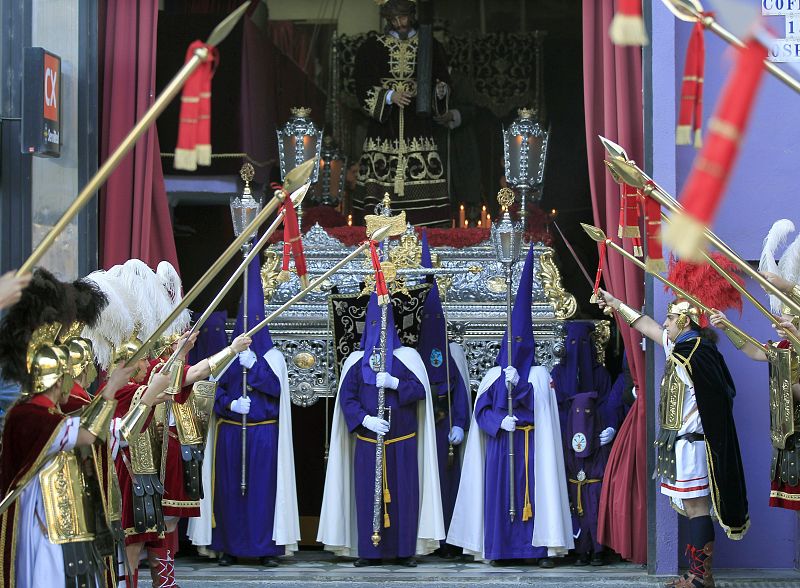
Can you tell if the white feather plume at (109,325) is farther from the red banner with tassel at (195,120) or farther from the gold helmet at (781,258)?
the gold helmet at (781,258)

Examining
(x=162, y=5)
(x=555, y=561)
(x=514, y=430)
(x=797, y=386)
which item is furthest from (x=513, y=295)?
(x=162, y=5)

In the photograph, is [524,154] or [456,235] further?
[456,235]

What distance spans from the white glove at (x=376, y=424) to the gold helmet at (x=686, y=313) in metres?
2.10

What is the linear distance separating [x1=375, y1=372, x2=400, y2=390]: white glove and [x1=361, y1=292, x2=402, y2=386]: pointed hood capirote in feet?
0.26

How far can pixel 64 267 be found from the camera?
9.23 metres

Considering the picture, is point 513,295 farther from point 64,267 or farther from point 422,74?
point 64,267

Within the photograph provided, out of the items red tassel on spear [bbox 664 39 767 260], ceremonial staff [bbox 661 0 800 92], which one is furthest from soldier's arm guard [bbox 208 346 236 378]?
red tassel on spear [bbox 664 39 767 260]

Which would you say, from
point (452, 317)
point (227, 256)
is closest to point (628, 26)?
point (227, 256)

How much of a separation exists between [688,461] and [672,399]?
0.40 metres

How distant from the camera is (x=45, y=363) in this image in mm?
5797

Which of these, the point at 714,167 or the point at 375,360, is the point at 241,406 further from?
the point at 714,167

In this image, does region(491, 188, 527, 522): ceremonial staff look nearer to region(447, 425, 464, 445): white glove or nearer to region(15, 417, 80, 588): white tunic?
region(447, 425, 464, 445): white glove

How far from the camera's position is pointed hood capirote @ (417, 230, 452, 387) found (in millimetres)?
9781

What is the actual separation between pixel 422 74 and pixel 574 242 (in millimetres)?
1968
